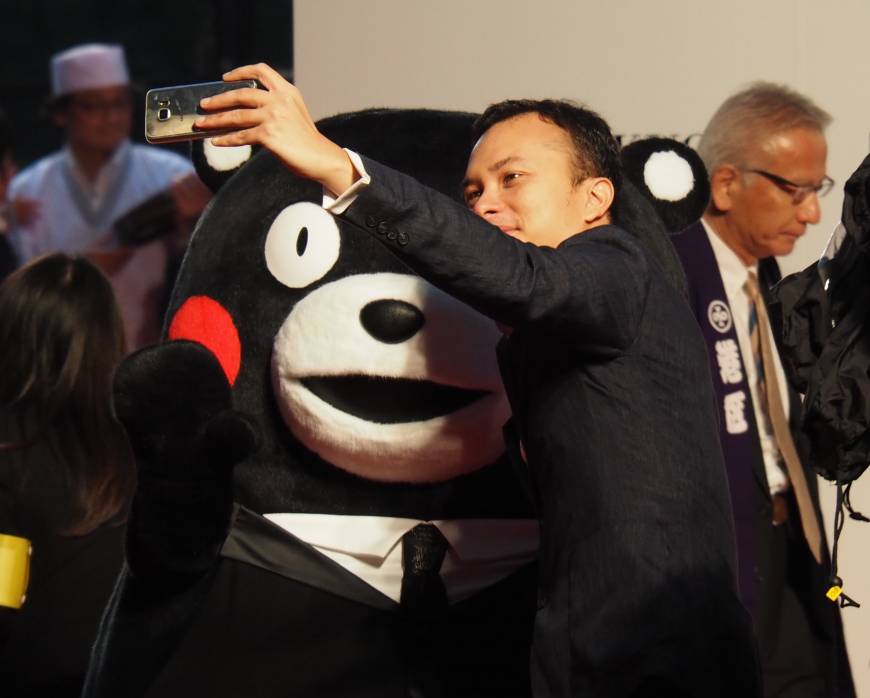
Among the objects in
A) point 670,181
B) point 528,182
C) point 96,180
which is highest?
point 528,182

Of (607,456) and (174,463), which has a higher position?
(607,456)

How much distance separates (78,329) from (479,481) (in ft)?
3.04

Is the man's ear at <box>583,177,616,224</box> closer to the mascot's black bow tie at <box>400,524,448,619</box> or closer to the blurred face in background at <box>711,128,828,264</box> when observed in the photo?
the mascot's black bow tie at <box>400,524,448,619</box>

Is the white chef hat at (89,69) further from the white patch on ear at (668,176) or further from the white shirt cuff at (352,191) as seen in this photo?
the white shirt cuff at (352,191)

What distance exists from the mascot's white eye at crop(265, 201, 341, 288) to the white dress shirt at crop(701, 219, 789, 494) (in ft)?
3.37

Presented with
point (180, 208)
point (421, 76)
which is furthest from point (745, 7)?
point (180, 208)

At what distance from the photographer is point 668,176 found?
2414mm

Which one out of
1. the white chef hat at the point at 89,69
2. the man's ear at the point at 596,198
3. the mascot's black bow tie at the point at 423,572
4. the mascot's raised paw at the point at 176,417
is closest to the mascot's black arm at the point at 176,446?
the mascot's raised paw at the point at 176,417

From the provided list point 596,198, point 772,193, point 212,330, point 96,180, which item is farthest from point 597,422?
point 96,180

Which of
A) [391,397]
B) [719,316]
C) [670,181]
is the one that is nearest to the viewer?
[391,397]

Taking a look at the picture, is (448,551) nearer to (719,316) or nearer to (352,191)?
(352,191)

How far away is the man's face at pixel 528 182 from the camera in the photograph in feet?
6.03

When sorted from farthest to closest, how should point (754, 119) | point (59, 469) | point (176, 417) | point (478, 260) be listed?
point (754, 119) → point (59, 469) → point (176, 417) → point (478, 260)

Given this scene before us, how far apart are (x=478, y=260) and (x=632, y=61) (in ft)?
5.06
